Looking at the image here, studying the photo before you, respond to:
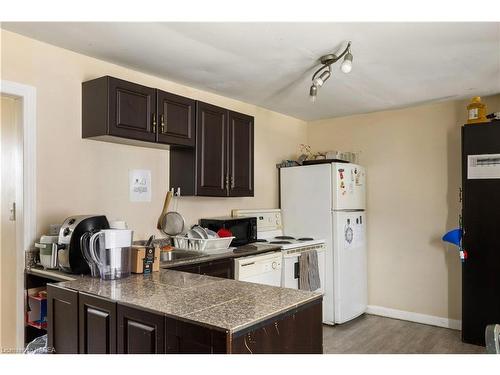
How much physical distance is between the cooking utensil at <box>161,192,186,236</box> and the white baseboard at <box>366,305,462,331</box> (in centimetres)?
249

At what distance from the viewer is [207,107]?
3262mm

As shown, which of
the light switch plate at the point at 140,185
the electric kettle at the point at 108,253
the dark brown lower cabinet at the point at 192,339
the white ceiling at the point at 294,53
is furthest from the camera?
the light switch plate at the point at 140,185

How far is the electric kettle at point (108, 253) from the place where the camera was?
2098 mm

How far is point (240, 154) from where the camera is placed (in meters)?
3.64

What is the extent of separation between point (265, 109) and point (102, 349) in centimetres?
314

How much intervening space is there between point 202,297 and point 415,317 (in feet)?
10.6

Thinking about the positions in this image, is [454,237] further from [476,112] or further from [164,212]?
[164,212]

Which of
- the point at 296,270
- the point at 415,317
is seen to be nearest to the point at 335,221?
the point at 296,270

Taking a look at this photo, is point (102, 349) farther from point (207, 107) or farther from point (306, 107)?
point (306, 107)

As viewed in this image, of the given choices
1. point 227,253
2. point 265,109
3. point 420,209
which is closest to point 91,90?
point 227,253

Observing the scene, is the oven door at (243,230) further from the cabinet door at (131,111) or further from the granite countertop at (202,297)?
the granite countertop at (202,297)

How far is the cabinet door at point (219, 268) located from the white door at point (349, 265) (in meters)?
1.40

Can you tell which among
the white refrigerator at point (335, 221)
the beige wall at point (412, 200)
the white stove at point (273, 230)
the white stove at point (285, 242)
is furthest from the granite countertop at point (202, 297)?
the beige wall at point (412, 200)

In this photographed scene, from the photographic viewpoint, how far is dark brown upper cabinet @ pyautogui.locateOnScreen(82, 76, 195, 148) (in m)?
2.56
